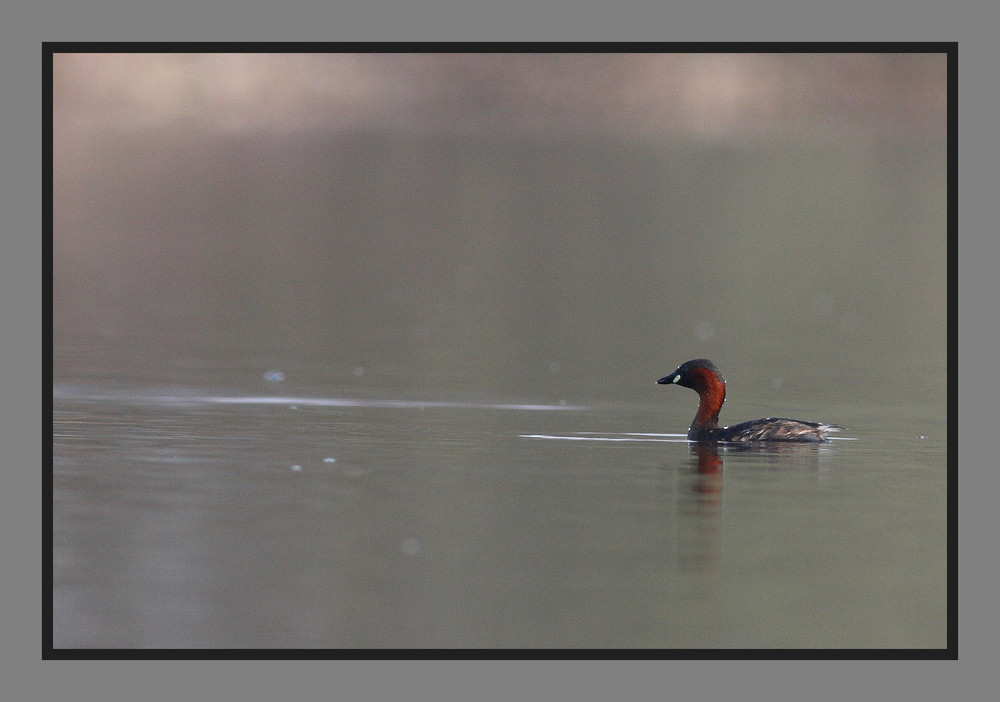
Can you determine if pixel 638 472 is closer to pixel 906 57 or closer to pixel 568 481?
pixel 568 481

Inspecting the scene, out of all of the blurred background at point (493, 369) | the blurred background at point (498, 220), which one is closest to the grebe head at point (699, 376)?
the blurred background at point (493, 369)

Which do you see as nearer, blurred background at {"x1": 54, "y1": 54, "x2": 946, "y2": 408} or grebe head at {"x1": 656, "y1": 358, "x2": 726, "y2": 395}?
grebe head at {"x1": 656, "y1": 358, "x2": 726, "y2": 395}

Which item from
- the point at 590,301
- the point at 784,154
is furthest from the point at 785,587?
the point at 784,154

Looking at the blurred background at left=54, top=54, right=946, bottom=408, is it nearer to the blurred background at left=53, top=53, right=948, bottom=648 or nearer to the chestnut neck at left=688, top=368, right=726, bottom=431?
the blurred background at left=53, top=53, right=948, bottom=648

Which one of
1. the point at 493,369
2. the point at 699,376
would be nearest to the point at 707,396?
the point at 699,376

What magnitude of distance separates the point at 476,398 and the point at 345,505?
16.3 feet

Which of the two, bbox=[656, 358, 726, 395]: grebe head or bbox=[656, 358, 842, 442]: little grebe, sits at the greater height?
bbox=[656, 358, 726, 395]: grebe head

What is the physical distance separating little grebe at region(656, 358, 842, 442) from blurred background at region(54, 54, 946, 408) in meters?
1.96

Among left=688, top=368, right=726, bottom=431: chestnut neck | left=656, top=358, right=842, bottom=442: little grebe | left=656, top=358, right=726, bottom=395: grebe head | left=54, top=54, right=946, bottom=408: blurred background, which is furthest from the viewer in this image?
left=54, top=54, right=946, bottom=408: blurred background

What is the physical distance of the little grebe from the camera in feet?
43.4

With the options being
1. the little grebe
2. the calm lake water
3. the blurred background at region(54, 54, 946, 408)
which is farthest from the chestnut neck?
the blurred background at region(54, 54, 946, 408)

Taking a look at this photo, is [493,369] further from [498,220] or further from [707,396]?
[498,220]

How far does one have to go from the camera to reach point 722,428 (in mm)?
13516

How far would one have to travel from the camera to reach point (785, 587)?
8.80 m
